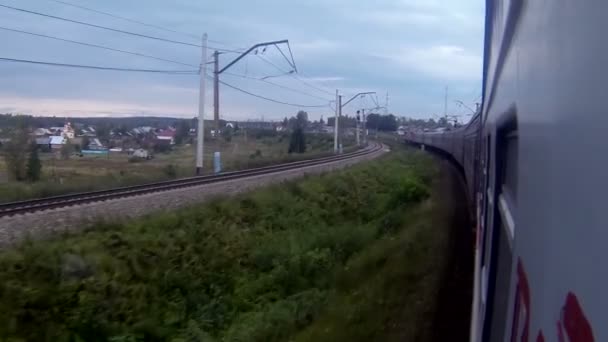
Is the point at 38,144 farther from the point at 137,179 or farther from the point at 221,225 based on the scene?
the point at 221,225

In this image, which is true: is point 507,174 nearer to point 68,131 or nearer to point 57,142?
point 57,142

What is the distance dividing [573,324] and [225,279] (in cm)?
1459

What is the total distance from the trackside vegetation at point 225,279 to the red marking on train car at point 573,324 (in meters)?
8.51

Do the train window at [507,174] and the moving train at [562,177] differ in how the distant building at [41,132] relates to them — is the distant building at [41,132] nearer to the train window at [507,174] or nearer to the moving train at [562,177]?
the train window at [507,174]

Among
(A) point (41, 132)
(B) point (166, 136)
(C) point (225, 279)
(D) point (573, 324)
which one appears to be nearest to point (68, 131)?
(A) point (41, 132)

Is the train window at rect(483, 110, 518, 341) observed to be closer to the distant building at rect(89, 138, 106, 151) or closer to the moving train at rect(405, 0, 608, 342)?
the moving train at rect(405, 0, 608, 342)

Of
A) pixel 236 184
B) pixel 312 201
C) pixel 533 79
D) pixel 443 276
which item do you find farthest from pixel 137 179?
pixel 533 79

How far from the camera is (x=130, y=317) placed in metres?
11.3

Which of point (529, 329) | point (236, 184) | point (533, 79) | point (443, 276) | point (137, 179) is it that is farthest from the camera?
point (137, 179)

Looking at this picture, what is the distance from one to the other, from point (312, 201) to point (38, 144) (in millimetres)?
16205

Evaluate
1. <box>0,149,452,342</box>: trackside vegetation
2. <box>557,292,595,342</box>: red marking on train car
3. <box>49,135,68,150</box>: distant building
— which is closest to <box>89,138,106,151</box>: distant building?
<box>49,135,68,150</box>: distant building

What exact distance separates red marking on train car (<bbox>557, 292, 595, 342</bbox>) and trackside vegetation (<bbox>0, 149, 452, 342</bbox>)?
851 centimetres

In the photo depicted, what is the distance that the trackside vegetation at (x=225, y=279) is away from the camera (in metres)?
10.2

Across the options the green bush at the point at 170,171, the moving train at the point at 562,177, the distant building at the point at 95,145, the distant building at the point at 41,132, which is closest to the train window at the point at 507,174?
the moving train at the point at 562,177
